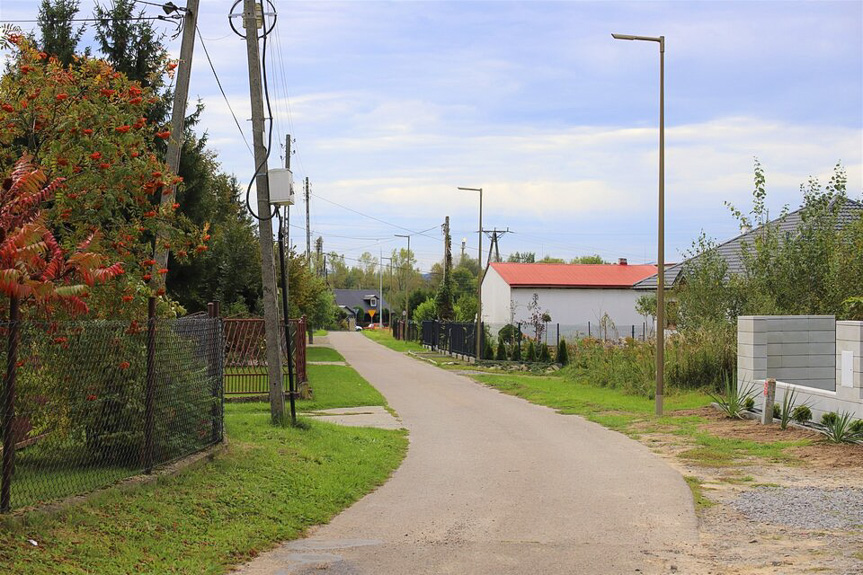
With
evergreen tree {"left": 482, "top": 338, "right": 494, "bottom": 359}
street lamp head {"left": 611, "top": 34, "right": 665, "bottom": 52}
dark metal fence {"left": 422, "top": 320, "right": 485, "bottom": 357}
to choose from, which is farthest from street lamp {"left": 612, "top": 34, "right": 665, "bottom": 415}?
dark metal fence {"left": 422, "top": 320, "right": 485, "bottom": 357}

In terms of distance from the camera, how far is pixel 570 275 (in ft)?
192

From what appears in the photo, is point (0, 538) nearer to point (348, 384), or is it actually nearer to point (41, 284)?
point (41, 284)

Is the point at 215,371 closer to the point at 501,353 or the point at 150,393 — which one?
the point at 150,393

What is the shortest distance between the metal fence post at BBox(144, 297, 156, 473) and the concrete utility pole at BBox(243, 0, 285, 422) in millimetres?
4993

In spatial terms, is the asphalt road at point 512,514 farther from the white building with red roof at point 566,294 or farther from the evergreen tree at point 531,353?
the white building with red roof at point 566,294

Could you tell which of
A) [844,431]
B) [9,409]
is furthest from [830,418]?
[9,409]

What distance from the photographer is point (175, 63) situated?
12.0 metres

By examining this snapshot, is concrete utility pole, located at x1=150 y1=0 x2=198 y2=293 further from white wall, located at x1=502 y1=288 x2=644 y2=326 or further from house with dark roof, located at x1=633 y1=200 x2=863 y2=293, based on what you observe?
white wall, located at x1=502 y1=288 x2=644 y2=326

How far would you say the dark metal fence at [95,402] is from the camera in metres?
7.47

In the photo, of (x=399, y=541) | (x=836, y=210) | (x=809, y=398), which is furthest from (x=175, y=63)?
(x=836, y=210)

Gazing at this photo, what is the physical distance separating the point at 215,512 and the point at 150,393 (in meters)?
1.74

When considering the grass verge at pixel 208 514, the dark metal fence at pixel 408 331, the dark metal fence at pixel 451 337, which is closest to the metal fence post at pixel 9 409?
the grass verge at pixel 208 514

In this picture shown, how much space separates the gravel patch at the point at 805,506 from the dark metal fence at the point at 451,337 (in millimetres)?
32616

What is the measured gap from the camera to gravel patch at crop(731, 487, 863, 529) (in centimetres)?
904
